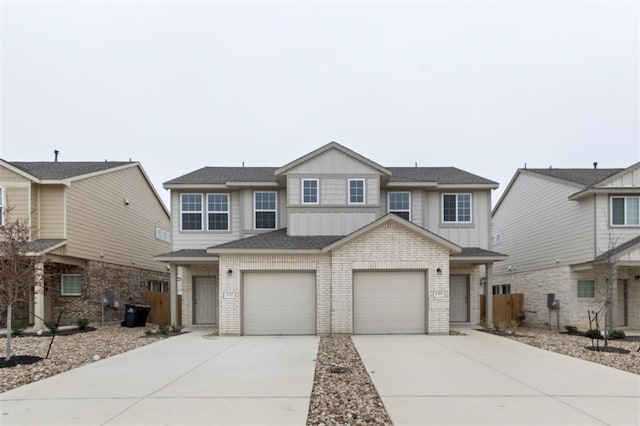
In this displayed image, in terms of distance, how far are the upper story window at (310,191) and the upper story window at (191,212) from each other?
4.79 meters

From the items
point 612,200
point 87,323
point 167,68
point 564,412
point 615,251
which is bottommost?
point 87,323

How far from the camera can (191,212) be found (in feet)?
61.1

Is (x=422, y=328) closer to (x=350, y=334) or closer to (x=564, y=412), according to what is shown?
(x=350, y=334)

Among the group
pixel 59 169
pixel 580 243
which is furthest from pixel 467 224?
pixel 59 169

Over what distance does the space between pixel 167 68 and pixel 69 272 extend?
→ 9.91 metres

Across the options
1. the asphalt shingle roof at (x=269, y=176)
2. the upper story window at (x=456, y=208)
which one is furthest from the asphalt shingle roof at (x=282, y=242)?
the upper story window at (x=456, y=208)

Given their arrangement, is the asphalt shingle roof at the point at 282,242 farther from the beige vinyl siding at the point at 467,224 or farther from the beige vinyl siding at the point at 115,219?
the beige vinyl siding at the point at 115,219

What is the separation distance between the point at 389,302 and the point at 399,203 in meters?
4.76

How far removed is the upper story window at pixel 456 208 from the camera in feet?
60.7

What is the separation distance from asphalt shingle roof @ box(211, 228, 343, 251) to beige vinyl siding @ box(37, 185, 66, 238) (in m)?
6.94

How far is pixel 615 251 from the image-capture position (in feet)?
49.5

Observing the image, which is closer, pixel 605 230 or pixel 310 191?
pixel 605 230

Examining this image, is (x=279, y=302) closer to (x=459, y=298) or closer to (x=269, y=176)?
(x=269, y=176)

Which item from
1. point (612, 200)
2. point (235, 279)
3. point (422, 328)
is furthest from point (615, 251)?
point (235, 279)
